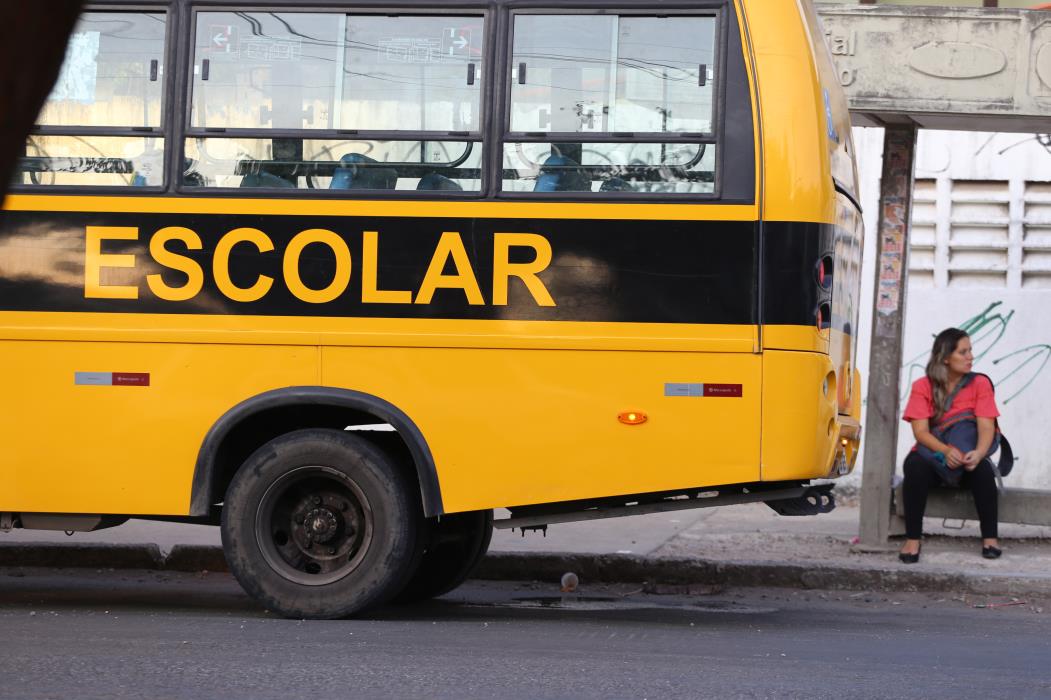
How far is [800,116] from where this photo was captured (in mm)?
6215

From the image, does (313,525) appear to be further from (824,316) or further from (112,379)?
(824,316)

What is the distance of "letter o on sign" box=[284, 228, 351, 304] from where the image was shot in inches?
249

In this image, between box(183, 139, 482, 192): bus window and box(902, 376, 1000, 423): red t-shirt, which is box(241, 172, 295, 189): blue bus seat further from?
box(902, 376, 1000, 423): red t-shirt

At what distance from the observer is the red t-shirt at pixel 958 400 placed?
28.5 ft

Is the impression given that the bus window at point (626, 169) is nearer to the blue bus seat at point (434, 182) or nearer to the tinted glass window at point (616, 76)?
the tinted glass window at point (616, 76)

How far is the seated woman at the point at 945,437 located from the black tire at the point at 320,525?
3.47 metres

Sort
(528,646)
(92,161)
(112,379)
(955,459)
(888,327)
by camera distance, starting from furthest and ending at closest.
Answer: (888,327), (955,459), (92,161), (112,379), (528,646)

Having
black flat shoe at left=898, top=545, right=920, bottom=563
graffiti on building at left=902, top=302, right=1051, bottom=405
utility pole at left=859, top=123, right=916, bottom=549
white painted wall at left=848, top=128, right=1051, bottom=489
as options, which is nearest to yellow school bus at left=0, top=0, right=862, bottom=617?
black flat shoe at left=898, top=545, right=920, bottom=563

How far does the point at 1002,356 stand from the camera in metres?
12.0

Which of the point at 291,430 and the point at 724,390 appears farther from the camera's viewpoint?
the point at 291,430

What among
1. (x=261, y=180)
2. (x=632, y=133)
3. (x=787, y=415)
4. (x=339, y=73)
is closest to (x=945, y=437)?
(x=787, y=415)

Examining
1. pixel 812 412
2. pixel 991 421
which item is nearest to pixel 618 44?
pixel 812 412

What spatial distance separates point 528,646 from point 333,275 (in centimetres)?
181

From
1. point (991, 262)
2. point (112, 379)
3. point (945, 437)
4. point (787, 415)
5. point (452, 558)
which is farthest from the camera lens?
point (991, 262)
